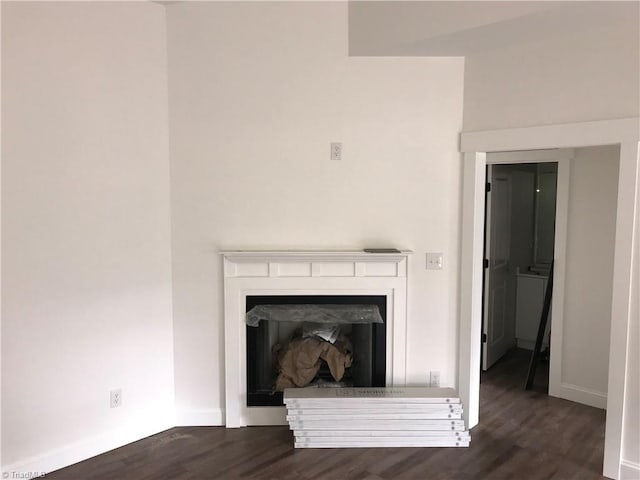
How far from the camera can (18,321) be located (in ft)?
9.14

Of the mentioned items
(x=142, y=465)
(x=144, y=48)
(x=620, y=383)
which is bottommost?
(x=142, y=465)

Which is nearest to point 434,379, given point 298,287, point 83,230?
point 298,287

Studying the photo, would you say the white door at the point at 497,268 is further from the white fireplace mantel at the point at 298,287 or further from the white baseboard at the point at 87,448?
the white baseboard at the point at 87,448

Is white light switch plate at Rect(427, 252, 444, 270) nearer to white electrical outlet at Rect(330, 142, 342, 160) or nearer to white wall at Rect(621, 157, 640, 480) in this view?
white electrical outlet at Rect(330, 142, 342, 160)

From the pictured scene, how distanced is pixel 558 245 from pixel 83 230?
339 centimetres

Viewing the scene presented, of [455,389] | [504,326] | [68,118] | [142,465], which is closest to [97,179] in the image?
[68,118]

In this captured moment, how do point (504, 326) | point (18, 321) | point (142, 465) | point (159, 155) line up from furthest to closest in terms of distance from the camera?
1. point (504, 326)
2. point (159, 155)
3. point (142, 465)
4. point (18, 321)

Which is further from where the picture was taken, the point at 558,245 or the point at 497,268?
the point at 497,268

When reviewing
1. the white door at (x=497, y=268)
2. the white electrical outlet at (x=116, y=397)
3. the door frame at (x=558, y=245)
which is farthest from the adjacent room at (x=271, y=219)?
the white door at (x=497, y=268)

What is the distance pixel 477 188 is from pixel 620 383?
1.38 metres

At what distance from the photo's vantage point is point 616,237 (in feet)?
9.07

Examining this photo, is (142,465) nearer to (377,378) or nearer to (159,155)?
(377,378)

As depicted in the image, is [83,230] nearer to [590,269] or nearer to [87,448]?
[87,448]

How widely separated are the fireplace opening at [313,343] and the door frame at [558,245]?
155 cm
